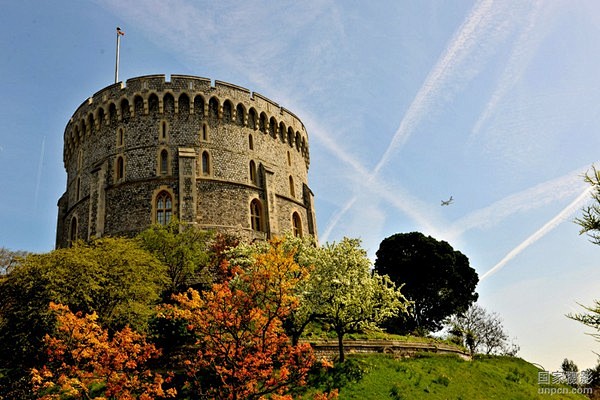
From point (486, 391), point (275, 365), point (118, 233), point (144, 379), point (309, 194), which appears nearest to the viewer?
point (144, 379)

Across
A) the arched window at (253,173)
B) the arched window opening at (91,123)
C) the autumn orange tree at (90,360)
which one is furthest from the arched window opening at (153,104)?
the autumn orange tree at (90,360)

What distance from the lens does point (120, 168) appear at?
108 feet

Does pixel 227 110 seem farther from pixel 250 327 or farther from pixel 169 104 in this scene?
pixel 250 327

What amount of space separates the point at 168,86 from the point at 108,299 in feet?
60.2

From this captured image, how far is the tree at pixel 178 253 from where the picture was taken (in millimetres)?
24953

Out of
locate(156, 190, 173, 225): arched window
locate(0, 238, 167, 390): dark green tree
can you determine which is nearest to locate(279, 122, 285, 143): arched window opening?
locate(156, 190, 173, 225): arched window

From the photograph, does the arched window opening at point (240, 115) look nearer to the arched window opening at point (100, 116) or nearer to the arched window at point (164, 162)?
the arched window at point (164, 162)

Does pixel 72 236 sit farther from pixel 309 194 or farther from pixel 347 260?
pixel 347 260

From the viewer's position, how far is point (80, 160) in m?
36.1

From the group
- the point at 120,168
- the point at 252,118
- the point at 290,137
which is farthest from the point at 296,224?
the point at 120,168

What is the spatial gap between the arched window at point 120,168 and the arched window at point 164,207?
3.24m

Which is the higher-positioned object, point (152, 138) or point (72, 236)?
point (152, 138)

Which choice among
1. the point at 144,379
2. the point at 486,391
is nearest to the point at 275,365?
the point at 144,379

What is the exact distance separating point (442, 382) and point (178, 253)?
13.7 meters
